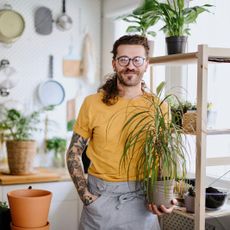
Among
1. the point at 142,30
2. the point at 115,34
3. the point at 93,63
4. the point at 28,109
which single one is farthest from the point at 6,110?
the point at 142,30

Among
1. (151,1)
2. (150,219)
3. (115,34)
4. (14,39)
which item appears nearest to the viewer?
(150,219)

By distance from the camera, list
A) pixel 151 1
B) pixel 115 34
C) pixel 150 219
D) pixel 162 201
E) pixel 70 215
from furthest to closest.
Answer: pixel 115 34 < pixel 70 215 < pixel 151 1 < pixel 150 219 < pixel 162 201

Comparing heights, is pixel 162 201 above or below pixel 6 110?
below

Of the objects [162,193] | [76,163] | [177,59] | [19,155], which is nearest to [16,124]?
[19,155]

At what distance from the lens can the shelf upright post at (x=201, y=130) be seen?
6.58 feet

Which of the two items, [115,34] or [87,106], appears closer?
[87,106]

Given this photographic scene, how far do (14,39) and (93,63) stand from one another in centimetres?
69

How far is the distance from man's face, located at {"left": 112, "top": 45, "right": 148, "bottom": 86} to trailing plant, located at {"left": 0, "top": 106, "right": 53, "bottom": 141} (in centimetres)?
155

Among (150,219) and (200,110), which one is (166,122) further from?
(150,219)

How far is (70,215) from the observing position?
10.8 ft

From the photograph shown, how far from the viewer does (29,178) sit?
3145 millimetres

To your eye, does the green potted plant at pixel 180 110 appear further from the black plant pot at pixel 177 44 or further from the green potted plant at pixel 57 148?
the green potted plant at pixel 57 148

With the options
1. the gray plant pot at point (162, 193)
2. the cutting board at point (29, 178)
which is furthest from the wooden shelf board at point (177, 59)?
the cutting board at point (29, 178)

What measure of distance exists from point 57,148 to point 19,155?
19.8 inches
